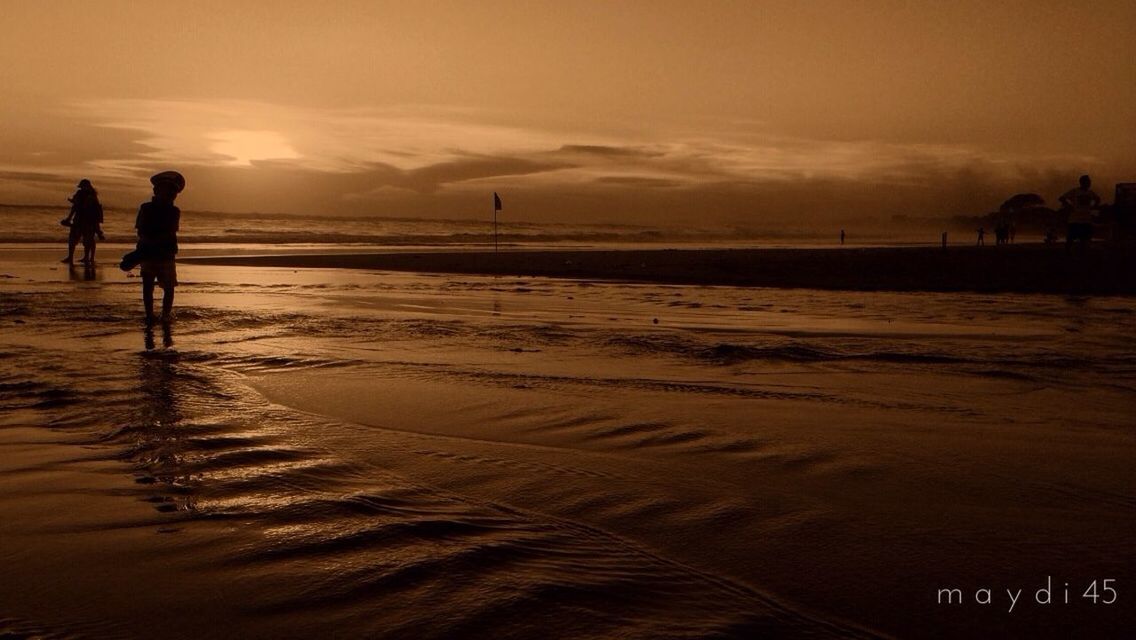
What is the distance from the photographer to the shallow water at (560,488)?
2840mm

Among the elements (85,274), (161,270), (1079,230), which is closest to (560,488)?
(161,270)

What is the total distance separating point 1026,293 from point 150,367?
52.2 ft

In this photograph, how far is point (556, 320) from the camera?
12.1m

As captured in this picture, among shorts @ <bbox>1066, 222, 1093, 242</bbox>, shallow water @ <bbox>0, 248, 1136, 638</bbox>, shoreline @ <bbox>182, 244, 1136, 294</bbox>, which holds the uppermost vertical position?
shorts @ <bbox>1066, 222, 1093, 242</bbox>

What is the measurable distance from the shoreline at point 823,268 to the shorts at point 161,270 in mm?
12224

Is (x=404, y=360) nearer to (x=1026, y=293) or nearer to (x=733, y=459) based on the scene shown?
(x=733, y=459)

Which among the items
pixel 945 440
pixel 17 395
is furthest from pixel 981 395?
pixel 17 395

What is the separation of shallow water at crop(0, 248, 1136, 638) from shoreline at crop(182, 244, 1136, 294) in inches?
403

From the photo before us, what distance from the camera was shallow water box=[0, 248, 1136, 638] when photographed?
2.84 meters

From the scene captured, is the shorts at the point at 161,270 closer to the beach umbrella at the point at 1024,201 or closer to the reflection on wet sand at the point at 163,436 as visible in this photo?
the reflection on wet sand at the point at 163,436

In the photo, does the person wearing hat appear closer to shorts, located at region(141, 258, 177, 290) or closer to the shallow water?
shorts, located at region(141, 258, 177, 290)

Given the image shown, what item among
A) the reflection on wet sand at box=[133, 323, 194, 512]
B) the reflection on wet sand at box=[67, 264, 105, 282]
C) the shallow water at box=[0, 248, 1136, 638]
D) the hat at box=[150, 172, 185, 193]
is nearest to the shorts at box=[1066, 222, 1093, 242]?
the shallow water at box=[0, 248, 1136, 638]

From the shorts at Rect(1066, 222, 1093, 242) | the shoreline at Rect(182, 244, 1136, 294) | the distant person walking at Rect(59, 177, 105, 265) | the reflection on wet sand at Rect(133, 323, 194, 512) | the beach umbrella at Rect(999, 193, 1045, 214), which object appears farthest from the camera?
the beach umbrella at Rect(999, 193, 1045, 214)

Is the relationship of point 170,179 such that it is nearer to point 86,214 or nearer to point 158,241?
point 158,241
